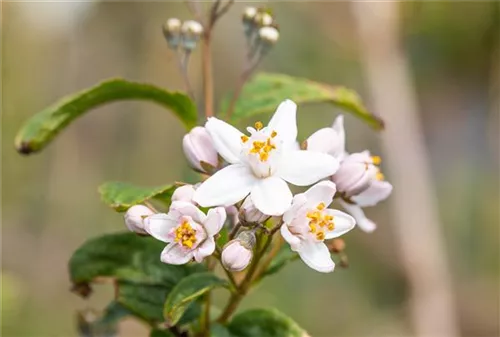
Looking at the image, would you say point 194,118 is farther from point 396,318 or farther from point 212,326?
point 396,318

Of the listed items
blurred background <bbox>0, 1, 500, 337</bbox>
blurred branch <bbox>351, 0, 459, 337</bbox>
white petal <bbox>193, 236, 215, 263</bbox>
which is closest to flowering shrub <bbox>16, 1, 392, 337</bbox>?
white petal <bbox>193, 236, 215, 263</bbox>

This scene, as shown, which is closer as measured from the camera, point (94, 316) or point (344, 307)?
point (94, 316)

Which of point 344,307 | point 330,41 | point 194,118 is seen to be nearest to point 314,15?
point 330,41

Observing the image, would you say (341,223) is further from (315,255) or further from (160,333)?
(160,333)

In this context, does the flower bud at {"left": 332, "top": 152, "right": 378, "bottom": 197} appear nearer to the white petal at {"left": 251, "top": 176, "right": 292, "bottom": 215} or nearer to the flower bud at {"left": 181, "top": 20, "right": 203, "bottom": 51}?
the white petal at {"left": 251, "top": 176, "right": 292, "bottom": 215}

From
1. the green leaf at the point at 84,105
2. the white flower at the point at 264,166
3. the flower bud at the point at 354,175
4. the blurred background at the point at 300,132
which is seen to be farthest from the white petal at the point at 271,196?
the blurred background at the point at 300,132

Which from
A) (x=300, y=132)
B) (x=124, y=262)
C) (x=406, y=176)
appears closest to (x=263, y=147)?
(x=124, y=262)

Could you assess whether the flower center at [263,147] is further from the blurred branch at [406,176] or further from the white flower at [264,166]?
the blurred branch at [406,176]
